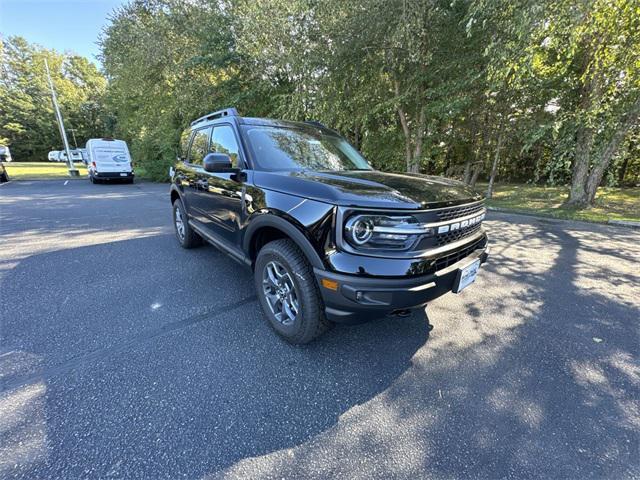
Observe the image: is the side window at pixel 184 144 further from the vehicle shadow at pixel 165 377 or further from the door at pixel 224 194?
the vehicle shadow at pixel 165 377

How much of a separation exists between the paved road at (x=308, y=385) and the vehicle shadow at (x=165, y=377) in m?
0.01

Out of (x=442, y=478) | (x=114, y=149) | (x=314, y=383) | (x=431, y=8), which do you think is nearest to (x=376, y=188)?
(x=314, y=383)

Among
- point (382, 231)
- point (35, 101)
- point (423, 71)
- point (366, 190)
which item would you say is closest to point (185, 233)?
point (366, 190)

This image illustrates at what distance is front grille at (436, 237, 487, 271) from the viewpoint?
199 cm

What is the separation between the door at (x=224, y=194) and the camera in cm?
275

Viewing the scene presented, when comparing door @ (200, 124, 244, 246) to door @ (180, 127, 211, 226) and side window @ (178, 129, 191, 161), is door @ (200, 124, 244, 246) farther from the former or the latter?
side window @ (178, 129, 191, 161)

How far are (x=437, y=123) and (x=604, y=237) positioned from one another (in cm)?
609

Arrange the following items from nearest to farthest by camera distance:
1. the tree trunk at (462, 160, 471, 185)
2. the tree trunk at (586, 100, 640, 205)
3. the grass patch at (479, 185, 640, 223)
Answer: the tree trunk at (586, 100, 640, 205) → the grass patch at (479, 185, 640, 223) → the tree trunk at (462, 160, 471, 185)

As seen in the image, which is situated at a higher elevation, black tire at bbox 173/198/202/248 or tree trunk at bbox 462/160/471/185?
tree trunk at bbox 462/160/471/185

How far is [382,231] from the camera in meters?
1.79

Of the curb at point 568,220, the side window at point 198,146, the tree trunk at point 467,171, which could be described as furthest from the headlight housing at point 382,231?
the tree trunk at point 467,171

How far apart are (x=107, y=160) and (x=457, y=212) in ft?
59.8

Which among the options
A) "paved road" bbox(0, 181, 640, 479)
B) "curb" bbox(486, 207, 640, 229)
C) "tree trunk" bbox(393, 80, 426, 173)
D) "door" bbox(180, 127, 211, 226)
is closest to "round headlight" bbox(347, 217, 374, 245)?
"paved road" bbox(0, 181, 640, 479)

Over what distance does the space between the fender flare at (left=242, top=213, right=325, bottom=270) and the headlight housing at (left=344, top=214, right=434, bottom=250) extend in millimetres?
291
